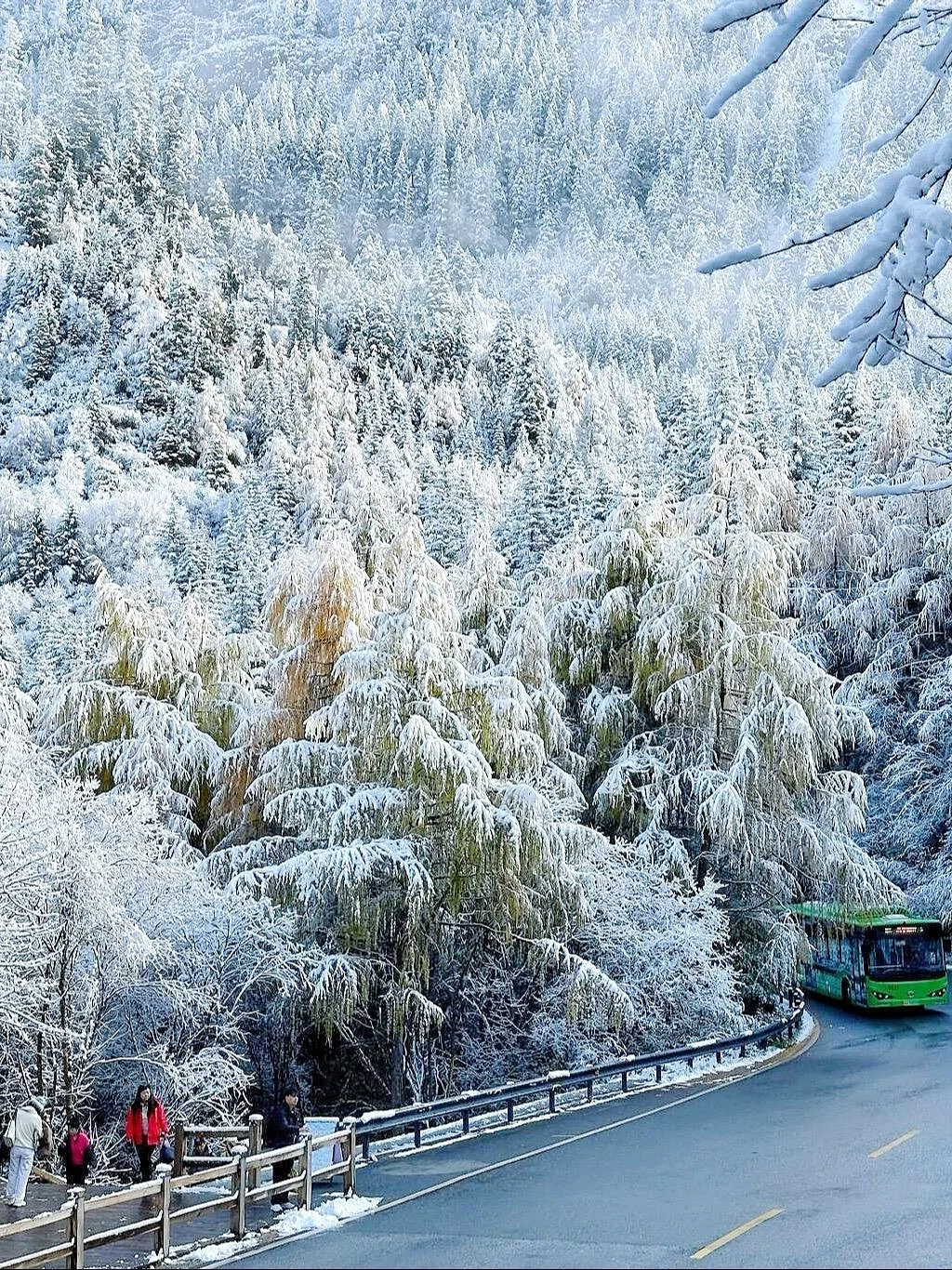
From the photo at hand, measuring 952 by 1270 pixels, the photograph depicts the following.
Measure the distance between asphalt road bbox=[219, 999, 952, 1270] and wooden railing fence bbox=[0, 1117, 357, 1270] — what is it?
2.25 ft

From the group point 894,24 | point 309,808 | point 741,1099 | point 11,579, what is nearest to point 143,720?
point 309,808

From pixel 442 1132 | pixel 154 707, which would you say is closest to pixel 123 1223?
pixel 442 1132

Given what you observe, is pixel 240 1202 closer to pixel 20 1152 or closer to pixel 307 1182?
pixel 307 1182

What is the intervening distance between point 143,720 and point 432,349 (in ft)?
336

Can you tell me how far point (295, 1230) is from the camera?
12.8 metres

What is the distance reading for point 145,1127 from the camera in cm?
1548

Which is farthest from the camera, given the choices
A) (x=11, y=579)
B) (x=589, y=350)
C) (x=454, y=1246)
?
(x=589, y=350)

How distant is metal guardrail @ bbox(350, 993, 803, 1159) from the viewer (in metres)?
17.0

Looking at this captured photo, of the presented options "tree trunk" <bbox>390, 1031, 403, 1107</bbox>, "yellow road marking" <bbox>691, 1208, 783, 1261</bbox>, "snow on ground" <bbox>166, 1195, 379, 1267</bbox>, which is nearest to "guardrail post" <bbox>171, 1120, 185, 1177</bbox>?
"snow on ground" <bbox>166, 1195, 379, 1267</bbox>

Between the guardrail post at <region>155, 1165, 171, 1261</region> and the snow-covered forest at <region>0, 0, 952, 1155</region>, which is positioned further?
the snow-covered forest at <region>0, 0, 952, 1155</region>

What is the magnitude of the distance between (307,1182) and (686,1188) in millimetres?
3956

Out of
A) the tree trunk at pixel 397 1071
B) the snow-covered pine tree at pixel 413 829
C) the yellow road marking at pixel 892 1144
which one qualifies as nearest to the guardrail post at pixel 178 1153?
the snow-covered pine tree at pixel 413 829

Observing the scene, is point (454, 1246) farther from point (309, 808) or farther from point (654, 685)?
point (654, 685)

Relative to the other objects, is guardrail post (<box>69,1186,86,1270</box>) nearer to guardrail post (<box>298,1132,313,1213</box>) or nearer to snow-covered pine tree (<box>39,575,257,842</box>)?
guardrail post (<box>298,1132,313,1213</box>)
